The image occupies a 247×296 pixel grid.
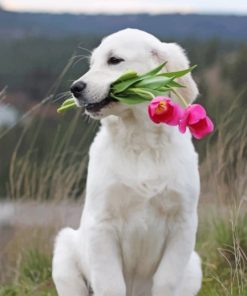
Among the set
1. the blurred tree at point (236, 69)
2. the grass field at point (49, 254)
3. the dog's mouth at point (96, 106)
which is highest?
the dog's mouth at point (96, 106)

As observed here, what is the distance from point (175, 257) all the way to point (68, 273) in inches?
29.6

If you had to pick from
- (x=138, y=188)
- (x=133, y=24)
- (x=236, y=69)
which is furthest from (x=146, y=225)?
(x=236, y=69)

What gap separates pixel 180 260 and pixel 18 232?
9.96 ft

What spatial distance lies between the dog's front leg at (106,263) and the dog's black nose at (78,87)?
0.73 meters

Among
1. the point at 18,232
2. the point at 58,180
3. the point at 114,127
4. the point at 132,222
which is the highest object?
the point at 114,127

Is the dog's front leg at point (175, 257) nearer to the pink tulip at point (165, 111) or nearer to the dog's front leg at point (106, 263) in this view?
the dog's front leg at point (106, 263)

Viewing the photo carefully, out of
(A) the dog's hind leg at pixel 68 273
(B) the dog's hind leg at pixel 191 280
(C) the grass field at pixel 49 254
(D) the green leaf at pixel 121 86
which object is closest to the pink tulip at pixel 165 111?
(D) the green leaf at pixel 121 86

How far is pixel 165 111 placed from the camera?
14.2 feet

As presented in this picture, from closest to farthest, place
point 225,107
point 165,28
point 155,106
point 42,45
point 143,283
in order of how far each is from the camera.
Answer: point 155,106 → point 143,283 → point 225,107 → point 165,28 → point 42,45

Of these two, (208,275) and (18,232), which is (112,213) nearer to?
(208,275)

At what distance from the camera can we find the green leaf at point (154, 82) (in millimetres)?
4676

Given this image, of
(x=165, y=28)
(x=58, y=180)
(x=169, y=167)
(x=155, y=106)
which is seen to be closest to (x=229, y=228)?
(x=58, y=180)

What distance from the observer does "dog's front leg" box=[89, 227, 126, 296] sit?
485cm

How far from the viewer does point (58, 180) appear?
7512 mm
